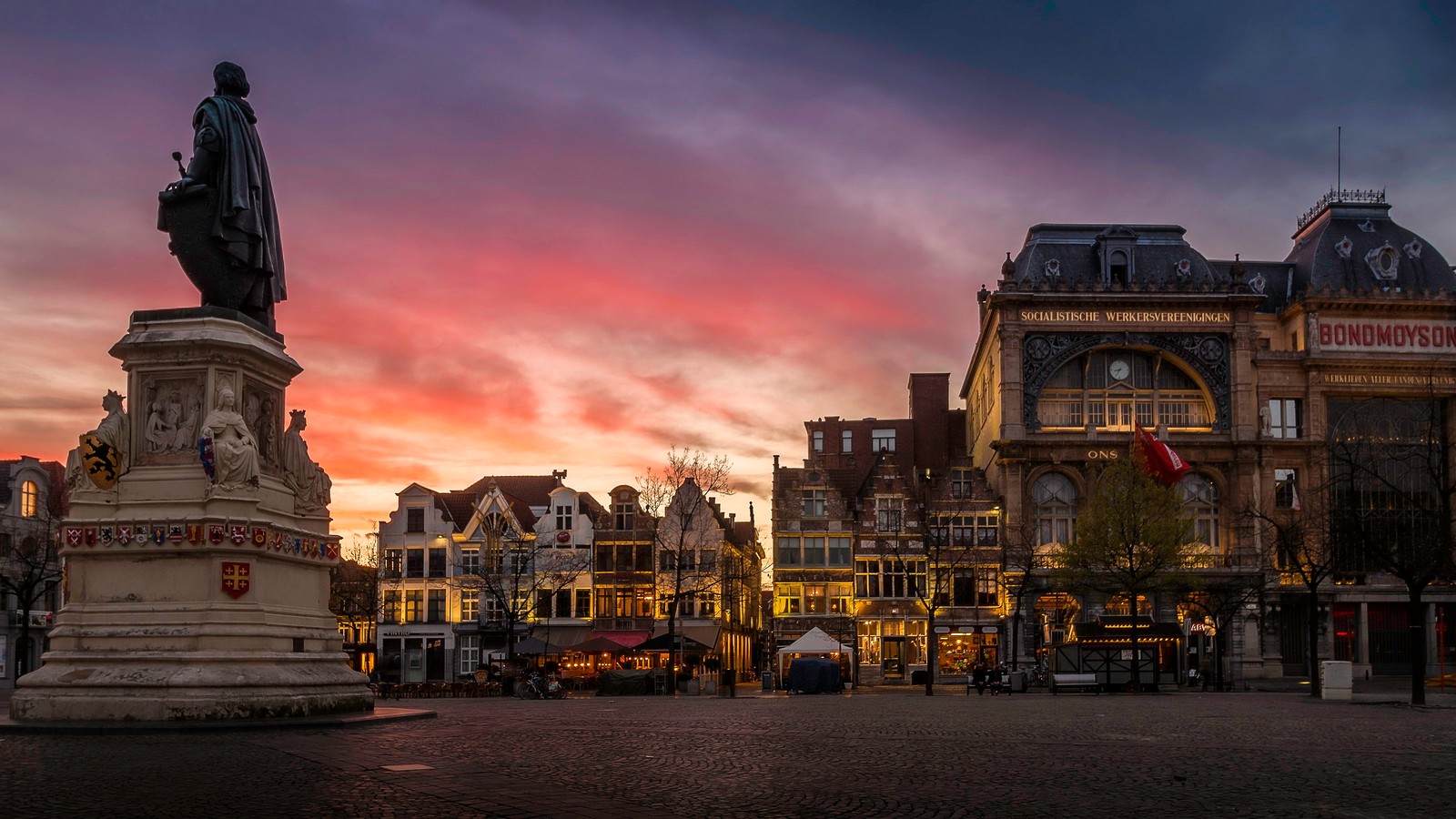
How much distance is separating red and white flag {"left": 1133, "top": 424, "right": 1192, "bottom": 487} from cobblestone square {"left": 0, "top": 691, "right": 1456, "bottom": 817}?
4020 cm

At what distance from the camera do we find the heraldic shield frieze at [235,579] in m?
19.1

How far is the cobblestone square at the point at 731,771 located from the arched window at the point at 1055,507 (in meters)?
47.6

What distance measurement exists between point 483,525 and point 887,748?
60821 mm

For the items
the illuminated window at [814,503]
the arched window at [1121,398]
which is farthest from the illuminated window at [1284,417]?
the illuminated window at [814,503]

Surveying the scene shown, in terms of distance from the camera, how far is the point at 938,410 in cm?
8725

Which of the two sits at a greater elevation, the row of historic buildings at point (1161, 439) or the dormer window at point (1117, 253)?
the dormer window at point (1117, 253)

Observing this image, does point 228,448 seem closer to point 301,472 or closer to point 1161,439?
point 301,472

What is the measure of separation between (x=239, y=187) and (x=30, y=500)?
55622 mm

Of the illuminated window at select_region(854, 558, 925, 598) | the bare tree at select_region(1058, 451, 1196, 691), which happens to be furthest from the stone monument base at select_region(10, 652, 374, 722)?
the illuminated window at select_region(854, 558, 925, 598)

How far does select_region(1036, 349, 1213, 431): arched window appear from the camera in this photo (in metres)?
70.8

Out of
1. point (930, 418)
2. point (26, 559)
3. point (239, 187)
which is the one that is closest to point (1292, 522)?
point (930, 418)

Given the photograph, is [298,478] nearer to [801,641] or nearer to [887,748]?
[887,748]

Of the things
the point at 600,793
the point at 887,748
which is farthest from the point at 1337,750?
the point at 600,793

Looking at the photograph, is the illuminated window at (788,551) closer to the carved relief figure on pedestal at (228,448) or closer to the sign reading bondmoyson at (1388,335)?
the sign reading bondmoyson at (1388,335)
